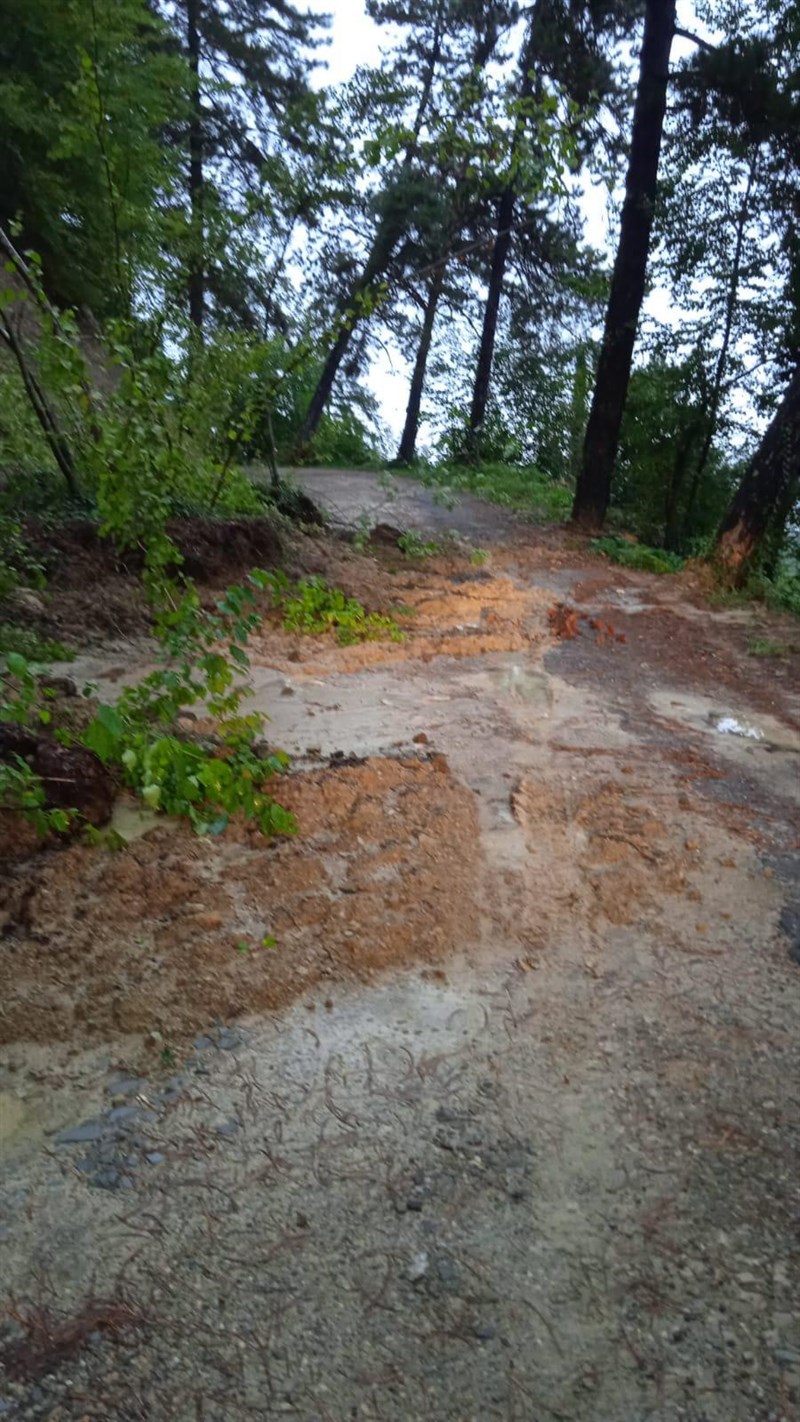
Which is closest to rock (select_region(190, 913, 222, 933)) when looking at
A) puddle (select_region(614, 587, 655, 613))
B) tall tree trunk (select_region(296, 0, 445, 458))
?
puddle (select_region(614, 587, 655, 613))

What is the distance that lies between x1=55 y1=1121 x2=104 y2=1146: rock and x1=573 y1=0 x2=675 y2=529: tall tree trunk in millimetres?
10466

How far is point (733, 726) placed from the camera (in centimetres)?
498

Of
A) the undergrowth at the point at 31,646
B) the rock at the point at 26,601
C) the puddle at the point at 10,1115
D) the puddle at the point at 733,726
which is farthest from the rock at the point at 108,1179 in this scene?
the rock at the point at 26,601

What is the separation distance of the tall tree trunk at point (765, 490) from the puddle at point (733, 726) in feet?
12.8

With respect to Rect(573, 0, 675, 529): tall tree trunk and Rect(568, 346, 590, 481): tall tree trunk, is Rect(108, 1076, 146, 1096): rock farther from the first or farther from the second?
Rect(568, 346, 590, 481): tall tree trunk

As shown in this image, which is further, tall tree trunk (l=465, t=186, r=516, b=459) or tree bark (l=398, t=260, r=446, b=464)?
tree bark (l=398, t=260, r=446, b=464)

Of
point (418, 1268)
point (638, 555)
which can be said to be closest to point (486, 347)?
point (638, 555)

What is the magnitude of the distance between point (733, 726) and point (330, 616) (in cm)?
288

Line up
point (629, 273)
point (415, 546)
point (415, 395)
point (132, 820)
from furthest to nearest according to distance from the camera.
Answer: point (415, 395)
point (629, 273)
point (415, 546)
point (132, 820)

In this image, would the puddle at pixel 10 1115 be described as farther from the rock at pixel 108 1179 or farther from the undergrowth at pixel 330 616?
the undergrowth at pixel 330 616

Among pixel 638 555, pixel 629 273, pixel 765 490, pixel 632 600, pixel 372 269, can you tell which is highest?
pixel 372 269

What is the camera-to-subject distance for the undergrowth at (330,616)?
6.19 metres

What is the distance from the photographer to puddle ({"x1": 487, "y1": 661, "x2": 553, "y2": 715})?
507cm

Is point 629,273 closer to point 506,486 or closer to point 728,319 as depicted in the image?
point 728,319
